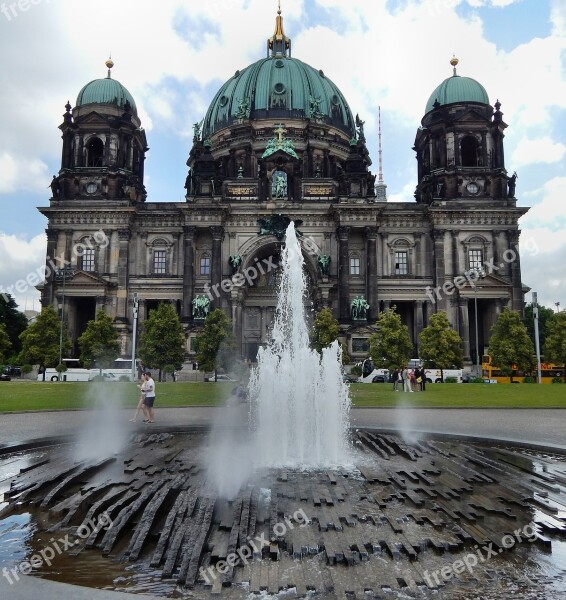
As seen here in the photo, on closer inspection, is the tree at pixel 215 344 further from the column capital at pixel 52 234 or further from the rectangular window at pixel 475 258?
the rectangular window at pixel 475 258

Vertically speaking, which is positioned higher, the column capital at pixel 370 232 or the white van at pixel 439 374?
the column capital at pixel 370 232

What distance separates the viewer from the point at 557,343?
4862cm

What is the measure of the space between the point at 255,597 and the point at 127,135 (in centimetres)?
6246

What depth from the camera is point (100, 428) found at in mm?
17391

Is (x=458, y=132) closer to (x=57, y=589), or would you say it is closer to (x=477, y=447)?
(x=477, y=447)

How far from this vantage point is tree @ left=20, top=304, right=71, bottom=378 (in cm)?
5044

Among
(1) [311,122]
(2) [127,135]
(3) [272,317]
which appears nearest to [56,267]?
(2) [127,135]

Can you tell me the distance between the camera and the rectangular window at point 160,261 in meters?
60.3

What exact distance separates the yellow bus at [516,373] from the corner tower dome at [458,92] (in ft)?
92.6

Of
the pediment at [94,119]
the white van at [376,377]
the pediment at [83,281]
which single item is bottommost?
the white van at [376,377]

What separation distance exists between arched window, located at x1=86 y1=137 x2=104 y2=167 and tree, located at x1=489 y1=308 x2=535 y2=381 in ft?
147

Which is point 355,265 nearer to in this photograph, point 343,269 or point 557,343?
point 343,269

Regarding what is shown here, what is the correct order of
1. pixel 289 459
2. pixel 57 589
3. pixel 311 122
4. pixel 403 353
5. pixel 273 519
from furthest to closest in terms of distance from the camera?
pixel 311 122
pixel 403 353
pixel 289 459
pixel 273 519
pixel 57 589

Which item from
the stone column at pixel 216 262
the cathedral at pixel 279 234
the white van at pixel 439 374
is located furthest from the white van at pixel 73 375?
the white van at pixel 439 374
